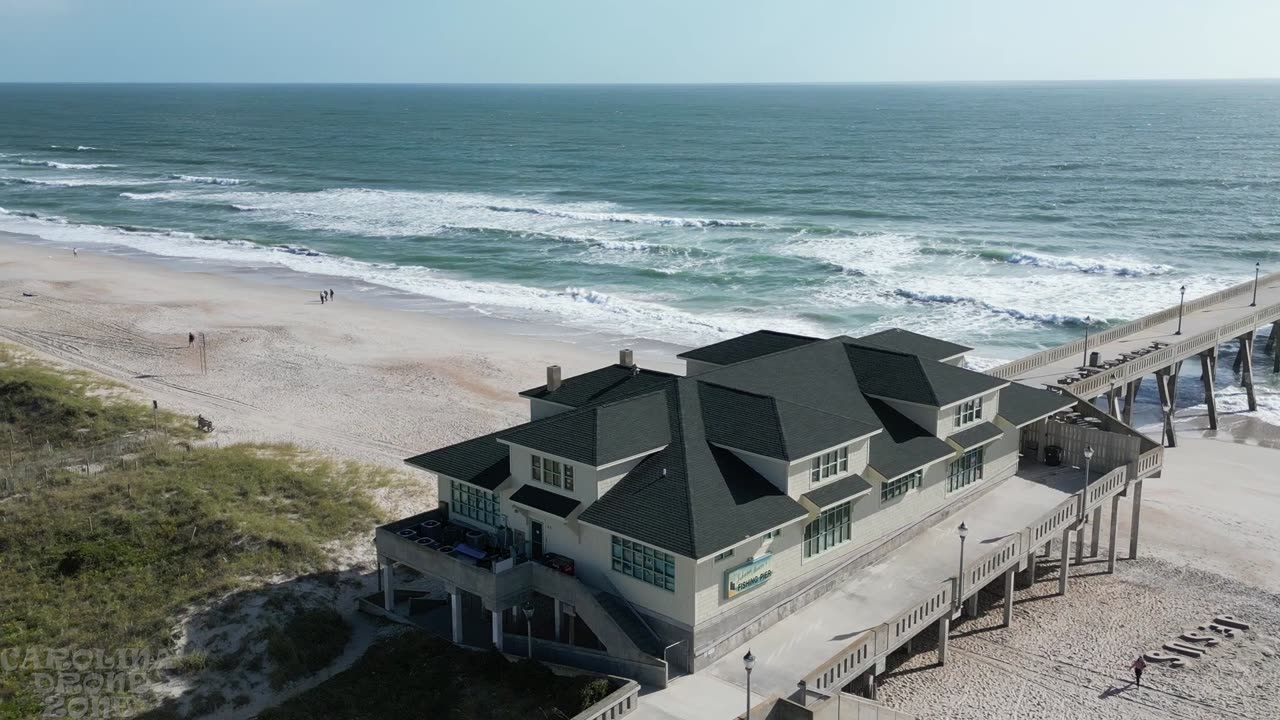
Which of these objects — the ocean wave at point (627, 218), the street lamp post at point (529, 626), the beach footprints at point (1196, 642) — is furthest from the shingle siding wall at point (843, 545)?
the ocean wave at point (627, 218)

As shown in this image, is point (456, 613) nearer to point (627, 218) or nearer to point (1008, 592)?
point (1008, 592)

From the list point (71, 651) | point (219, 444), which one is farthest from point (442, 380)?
point (71, 651)

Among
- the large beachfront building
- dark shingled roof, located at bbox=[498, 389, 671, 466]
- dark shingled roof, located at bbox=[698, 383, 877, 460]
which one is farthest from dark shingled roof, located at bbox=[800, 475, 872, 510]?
dark shingled roof, located at bbox=[498, 389, 671, 466]

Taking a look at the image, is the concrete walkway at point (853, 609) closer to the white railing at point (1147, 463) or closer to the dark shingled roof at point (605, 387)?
the white railing at point (1147, 463)

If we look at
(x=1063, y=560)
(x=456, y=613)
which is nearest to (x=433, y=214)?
(x=1063, y=560)

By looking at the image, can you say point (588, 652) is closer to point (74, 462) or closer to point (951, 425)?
point (951, 425)

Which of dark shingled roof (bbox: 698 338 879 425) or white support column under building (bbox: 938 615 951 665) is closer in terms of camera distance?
white support column under building (bbox: 938 615 951 665)

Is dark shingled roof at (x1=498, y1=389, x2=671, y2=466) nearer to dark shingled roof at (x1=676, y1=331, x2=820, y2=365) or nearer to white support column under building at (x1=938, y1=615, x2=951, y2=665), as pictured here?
dark shingled roof at (x1=676, y1=331, x2=820, y2=365)
